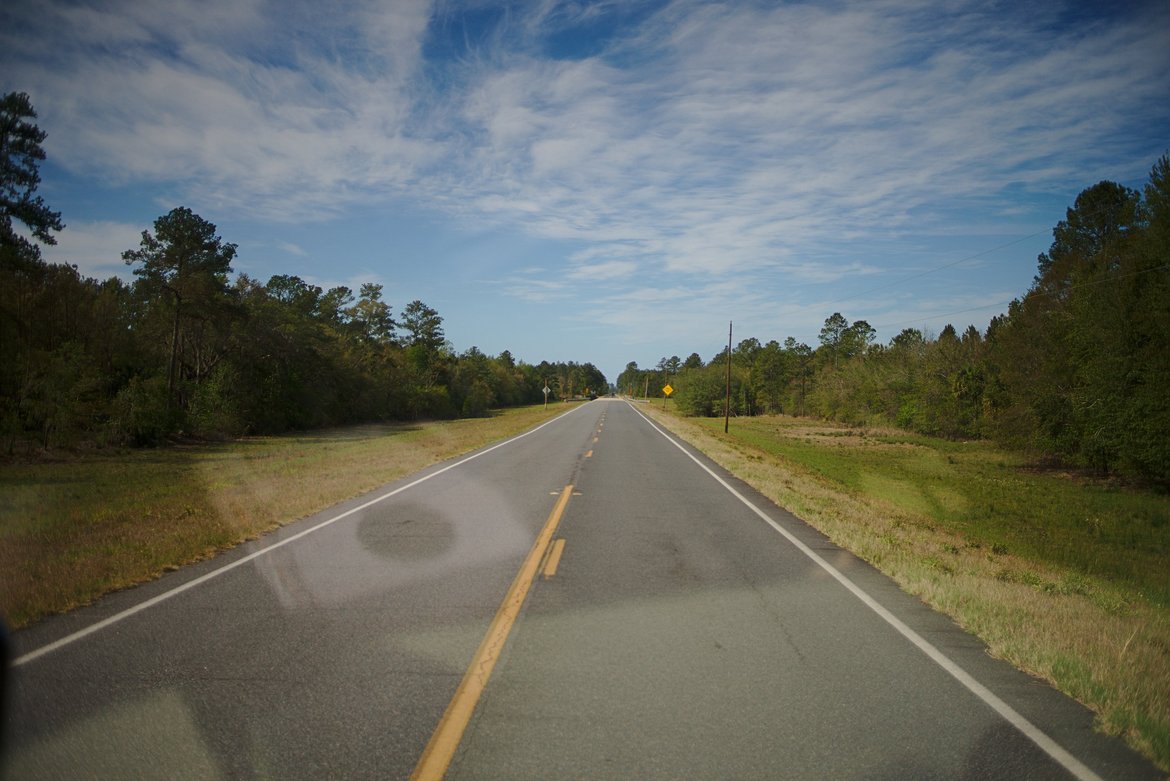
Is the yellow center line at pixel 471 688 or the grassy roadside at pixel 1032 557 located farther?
the grassy roadside at pixel 1032 557

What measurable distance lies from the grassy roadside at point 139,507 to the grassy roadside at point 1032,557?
8.42 meters

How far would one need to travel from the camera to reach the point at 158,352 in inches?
1200

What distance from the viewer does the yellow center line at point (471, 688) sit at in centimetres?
321

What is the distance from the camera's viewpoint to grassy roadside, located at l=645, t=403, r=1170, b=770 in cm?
448

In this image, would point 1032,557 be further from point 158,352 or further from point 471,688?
point 158,352

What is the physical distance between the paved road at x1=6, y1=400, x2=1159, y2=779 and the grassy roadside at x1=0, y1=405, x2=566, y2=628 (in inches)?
25.1

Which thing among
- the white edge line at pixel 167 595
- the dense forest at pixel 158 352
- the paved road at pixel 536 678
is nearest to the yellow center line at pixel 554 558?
the paved road at pixel 536 678

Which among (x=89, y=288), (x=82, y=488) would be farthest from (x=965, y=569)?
(x=89, y=288)

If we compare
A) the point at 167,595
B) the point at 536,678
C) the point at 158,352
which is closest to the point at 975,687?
the point at 536,678

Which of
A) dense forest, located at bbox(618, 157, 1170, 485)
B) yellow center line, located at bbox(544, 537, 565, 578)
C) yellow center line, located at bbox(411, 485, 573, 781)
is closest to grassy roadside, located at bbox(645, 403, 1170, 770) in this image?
dense forest, located at bbox(618, 157, 1170, 485)

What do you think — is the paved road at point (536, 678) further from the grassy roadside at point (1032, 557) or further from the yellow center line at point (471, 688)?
the grassy roadside at point (1032, 557)

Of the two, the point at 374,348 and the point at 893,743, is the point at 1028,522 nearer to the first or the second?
the point at 893,743

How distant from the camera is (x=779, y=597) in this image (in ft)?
20.9

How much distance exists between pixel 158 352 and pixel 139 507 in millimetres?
24064
